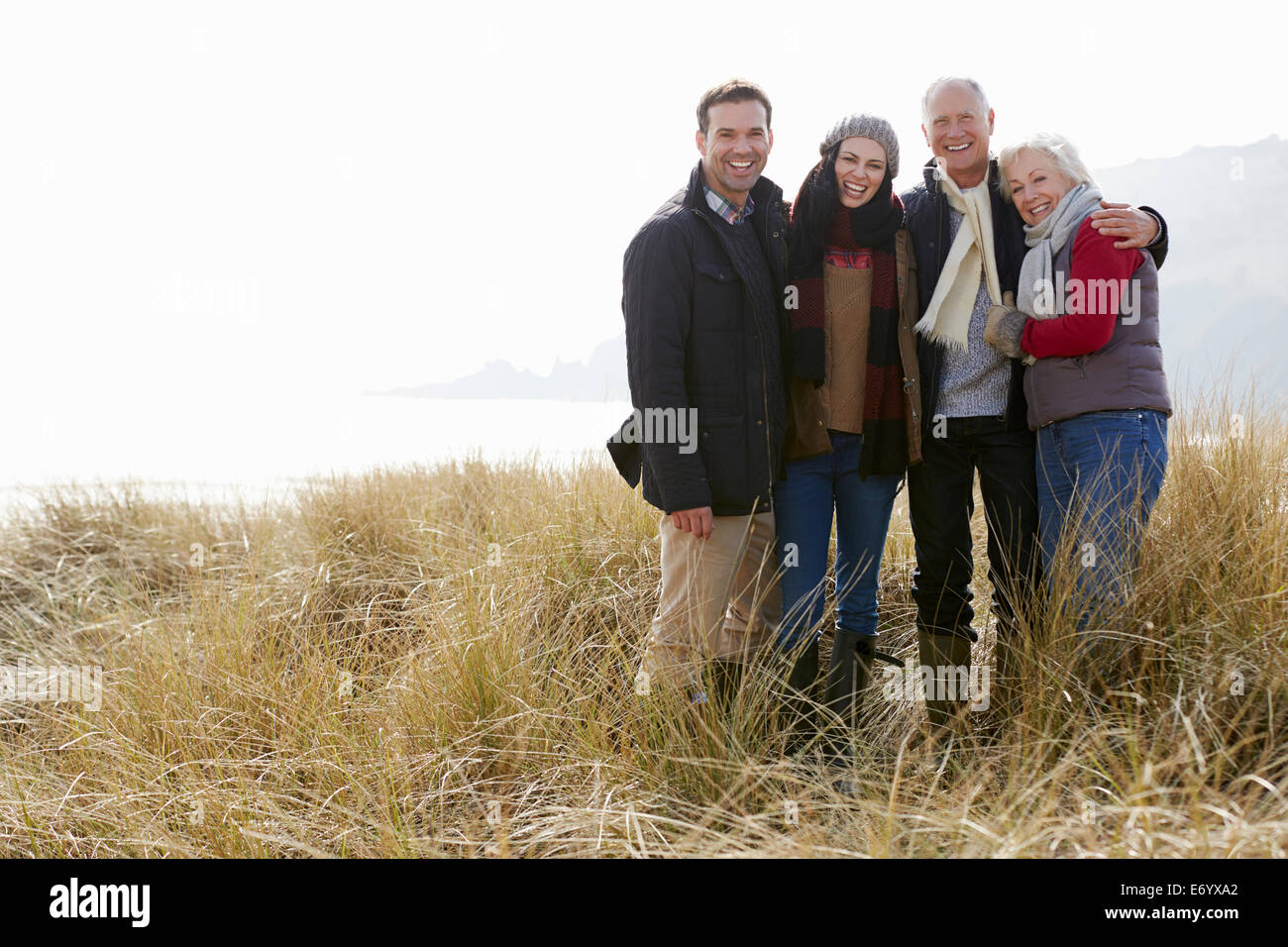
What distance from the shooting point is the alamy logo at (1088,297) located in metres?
2.44

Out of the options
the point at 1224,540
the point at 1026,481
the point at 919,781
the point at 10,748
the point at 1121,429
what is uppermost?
the point at 1121,429

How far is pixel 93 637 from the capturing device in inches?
169

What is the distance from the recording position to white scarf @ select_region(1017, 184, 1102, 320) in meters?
2.55

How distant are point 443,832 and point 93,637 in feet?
10.3

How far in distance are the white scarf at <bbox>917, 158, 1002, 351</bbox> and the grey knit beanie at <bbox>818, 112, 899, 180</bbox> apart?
208 millimetres

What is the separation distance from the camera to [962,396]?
8.93 feet

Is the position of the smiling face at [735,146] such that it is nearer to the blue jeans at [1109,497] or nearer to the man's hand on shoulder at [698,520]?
the man's hand on shoulder at [698,520]

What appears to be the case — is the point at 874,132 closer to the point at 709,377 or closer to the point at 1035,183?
the point at 1035,183

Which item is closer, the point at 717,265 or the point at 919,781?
the point at 919,781

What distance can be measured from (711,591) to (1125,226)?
1.64 meters
